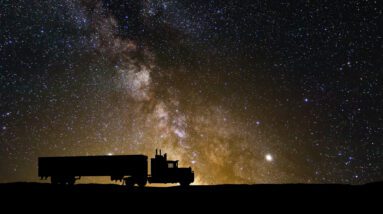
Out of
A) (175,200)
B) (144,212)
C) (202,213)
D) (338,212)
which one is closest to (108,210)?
(144,212)

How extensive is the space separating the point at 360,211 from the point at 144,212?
16.4 feet

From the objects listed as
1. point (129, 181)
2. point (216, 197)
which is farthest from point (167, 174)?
point (216, 197)

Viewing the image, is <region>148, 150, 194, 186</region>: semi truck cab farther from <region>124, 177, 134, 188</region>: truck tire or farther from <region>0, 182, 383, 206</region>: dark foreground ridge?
<region>0, 182, 383, 206</region>: dark foreground ridge

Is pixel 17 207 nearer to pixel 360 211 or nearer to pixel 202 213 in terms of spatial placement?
pixel 202 213

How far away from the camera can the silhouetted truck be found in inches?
663

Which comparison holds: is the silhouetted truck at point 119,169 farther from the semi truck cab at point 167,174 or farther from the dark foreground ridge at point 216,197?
the dark foreground ridge at point 216,197

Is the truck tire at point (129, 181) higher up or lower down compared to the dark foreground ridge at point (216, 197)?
higher up

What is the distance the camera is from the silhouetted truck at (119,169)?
1684 cm

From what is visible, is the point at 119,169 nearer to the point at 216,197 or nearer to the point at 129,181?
the point at 129,181

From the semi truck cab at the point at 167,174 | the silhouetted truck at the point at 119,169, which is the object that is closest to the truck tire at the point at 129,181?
the silhouetted truck at the point at 119,169

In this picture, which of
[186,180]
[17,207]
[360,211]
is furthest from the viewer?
[186,180]

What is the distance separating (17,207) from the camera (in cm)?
799

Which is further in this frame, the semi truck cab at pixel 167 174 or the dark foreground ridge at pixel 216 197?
the semi truck cab at pixel 167 174

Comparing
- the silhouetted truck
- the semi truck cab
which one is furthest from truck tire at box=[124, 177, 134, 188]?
the semi truck cab
